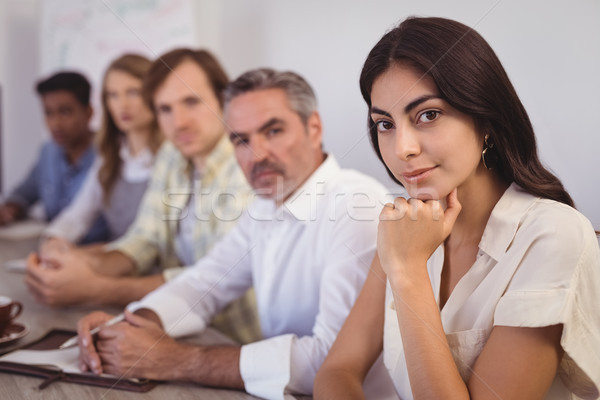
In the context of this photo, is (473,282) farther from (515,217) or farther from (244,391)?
(244,391)

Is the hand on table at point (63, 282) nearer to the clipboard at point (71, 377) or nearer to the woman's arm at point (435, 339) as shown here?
the clipboard at point (71, 377)

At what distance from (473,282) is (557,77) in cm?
43

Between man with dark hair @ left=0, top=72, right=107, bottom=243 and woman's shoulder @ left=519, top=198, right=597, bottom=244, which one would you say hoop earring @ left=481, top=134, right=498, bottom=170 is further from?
man with dark hair @ left=0, top=72, right=107, bottom=243

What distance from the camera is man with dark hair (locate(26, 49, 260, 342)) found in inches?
73.4

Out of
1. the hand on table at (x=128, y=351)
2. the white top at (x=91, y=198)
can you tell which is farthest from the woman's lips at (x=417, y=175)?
the white top at (x=91, y=198)

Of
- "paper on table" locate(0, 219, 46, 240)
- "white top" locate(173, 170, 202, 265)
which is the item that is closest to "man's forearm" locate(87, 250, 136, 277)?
"white top" locate(173, 170, 202, 265)

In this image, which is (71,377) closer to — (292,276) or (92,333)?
(92,333)

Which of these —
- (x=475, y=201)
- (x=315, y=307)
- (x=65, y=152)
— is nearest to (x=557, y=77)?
(x=475, y=201)

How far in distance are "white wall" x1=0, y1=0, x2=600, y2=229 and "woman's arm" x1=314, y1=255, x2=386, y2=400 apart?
14.3 inches

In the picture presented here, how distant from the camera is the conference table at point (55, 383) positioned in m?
0.98

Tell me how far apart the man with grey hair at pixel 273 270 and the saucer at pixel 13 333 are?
0.54ft

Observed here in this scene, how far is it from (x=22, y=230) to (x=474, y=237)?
2303 mm

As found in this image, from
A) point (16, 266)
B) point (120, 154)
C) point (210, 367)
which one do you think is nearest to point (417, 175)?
point (210, 367)

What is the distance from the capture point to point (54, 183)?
Result: 3000 millimetres
